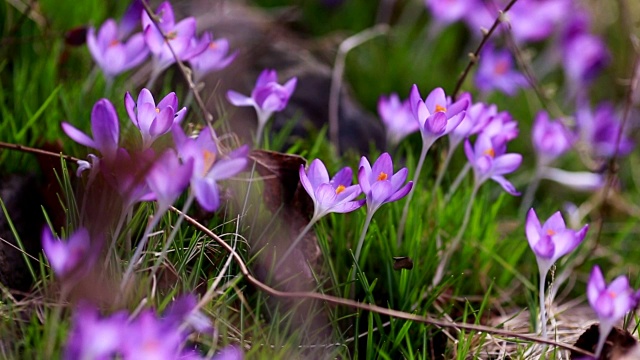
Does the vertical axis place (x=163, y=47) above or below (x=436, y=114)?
above

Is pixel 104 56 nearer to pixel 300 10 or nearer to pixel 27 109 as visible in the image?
pixel 27 109

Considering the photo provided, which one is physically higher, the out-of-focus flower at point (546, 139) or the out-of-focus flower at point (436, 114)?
the out-of-focus flower at point (436, 114)

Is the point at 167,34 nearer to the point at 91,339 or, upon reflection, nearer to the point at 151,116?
the point at 151,116

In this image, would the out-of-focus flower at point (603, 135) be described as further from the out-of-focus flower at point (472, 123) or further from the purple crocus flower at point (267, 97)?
the purple crocus flower at point (267, 97)

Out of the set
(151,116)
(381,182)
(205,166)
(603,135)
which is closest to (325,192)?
(381,182)

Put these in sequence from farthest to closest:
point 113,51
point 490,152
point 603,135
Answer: point 603,135 → point 113,51 → point 490,152

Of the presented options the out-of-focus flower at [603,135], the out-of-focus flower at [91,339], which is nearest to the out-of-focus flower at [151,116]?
the out-of-focus flower at [91,339]

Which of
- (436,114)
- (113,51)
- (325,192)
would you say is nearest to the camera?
(325,192)
